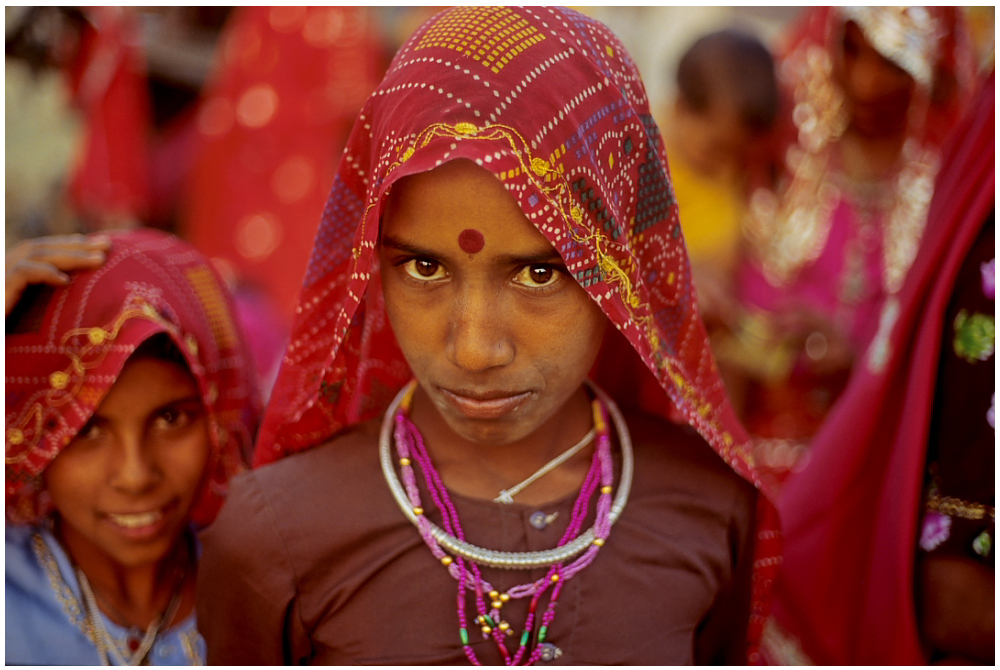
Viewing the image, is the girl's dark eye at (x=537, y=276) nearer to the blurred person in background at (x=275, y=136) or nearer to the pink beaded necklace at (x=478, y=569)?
the pink beaded necklace at (x=478, y=569)

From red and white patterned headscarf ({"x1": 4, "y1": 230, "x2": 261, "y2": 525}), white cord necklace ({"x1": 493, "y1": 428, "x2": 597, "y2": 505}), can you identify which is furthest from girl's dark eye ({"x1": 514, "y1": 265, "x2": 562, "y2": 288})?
red and white patterned headscarf ({"x1": 4, "y1": 230, "x2": 261, "y2": 525})

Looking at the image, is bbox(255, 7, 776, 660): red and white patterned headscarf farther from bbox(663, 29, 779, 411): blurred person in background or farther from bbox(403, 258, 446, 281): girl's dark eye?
bbox(663, 29, 779, 411): blurred person in background

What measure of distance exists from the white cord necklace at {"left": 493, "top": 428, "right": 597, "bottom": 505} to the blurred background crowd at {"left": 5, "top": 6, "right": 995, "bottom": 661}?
27.6 inches

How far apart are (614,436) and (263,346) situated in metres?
1.59

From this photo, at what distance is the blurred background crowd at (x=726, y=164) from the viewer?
8.25 ft

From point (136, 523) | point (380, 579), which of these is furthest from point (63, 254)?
point (380, 579)

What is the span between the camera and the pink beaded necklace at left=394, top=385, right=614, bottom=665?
129 centimetres

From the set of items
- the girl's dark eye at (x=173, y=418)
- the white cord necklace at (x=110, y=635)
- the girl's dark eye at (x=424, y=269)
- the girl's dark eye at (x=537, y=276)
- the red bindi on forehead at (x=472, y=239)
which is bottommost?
the white cord necklace at (x=110, y=635)

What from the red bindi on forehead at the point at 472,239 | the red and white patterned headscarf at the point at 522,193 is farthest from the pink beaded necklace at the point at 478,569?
the red bindi on forehead at the point at 472,239

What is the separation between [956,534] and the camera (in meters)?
1.57

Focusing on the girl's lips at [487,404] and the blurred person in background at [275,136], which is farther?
the blurred person in background at [275,136]

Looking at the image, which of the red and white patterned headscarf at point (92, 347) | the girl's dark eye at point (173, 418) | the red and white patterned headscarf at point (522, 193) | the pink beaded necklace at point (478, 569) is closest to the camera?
the red and white patterned headscarf at point (522, 193)

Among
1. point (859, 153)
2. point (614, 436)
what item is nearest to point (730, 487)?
point (614, 436)

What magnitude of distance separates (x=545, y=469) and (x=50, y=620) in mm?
932
